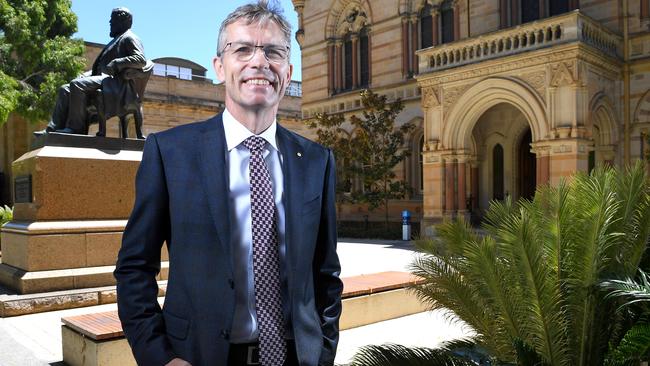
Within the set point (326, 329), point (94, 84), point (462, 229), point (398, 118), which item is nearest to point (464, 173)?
point (398, 118)

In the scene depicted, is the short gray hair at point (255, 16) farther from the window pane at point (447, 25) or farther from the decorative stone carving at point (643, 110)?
the window pane at point (447, 25)

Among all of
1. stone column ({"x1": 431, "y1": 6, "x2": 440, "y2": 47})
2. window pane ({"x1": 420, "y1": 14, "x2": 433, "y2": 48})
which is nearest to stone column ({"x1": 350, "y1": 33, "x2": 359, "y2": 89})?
window pane ({"x1": 420, "y1": 14, "x2": 433, "y2": 48})

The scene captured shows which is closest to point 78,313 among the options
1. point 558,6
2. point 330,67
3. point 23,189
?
point 23,189

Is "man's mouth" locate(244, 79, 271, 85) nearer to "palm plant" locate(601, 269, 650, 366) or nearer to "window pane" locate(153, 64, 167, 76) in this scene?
"palm plant" locate(601, 269, 650, 366)

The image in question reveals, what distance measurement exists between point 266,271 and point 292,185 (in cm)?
35

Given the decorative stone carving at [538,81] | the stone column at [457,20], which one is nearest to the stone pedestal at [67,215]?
the decorative stone carving at [538,81]

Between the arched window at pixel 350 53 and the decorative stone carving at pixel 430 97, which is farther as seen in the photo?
the arched window at pixel 350 53

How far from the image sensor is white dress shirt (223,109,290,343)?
2053 mm

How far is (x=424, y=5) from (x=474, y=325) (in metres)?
20.4

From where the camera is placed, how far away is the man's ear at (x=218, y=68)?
2.23m

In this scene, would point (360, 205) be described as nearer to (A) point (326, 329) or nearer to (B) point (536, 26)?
(B) point (536, 26)

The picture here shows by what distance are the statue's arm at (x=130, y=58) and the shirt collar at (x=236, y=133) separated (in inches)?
258

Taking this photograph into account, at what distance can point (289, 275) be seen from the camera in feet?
6.89

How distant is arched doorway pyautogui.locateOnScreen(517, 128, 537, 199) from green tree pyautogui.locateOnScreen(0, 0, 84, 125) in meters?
17.0
